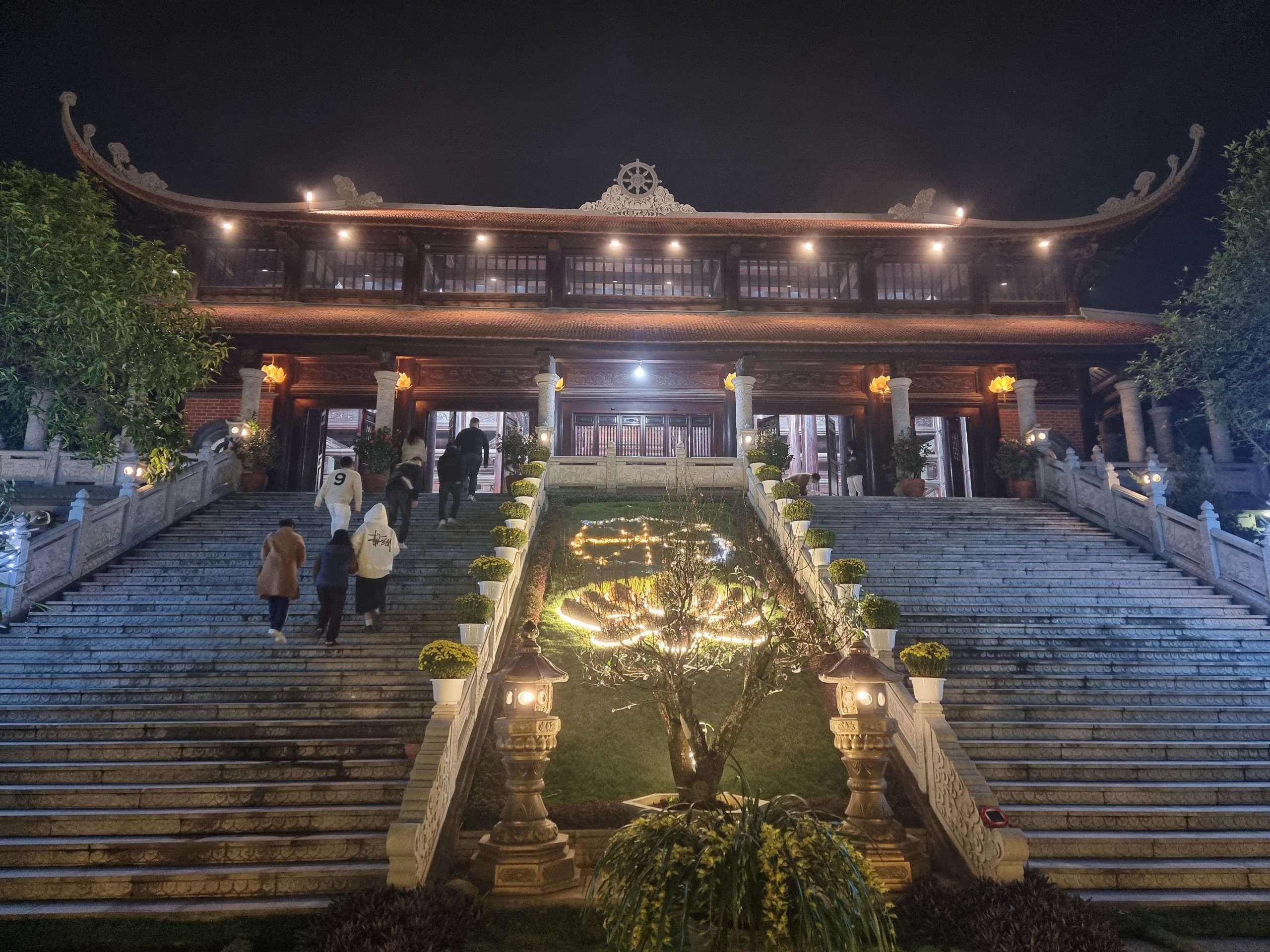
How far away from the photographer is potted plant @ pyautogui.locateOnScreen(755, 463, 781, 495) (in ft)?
41.6

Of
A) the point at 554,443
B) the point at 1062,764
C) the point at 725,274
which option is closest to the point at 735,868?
the point at 1062,764

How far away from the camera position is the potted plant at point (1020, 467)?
570 inches

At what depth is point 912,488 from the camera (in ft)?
49.0

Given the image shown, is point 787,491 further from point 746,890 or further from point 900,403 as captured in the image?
point 746,890

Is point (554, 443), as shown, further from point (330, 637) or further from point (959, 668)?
point (959, 668)

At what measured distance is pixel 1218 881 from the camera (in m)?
5.37

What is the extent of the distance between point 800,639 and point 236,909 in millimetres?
4466

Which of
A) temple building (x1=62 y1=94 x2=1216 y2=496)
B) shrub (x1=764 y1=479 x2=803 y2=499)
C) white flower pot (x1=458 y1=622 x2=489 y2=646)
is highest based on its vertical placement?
temple building (x1=62 y1=94 x2=1216 y2=496)

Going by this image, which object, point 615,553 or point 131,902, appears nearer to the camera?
point 131,902

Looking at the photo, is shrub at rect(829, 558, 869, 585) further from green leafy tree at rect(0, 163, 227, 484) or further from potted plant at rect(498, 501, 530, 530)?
green leafy tree at rect(0, 163, 227, 484)

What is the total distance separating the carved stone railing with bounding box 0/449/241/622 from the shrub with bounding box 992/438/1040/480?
45.6 ft

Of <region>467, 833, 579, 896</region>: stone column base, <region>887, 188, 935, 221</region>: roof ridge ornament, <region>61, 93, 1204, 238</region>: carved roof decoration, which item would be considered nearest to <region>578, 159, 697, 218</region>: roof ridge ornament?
<region>61, 93, 1204, 238</region>: carved roof decoration

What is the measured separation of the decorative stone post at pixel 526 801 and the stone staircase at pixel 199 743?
86 cm

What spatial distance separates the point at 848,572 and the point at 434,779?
503 cm
